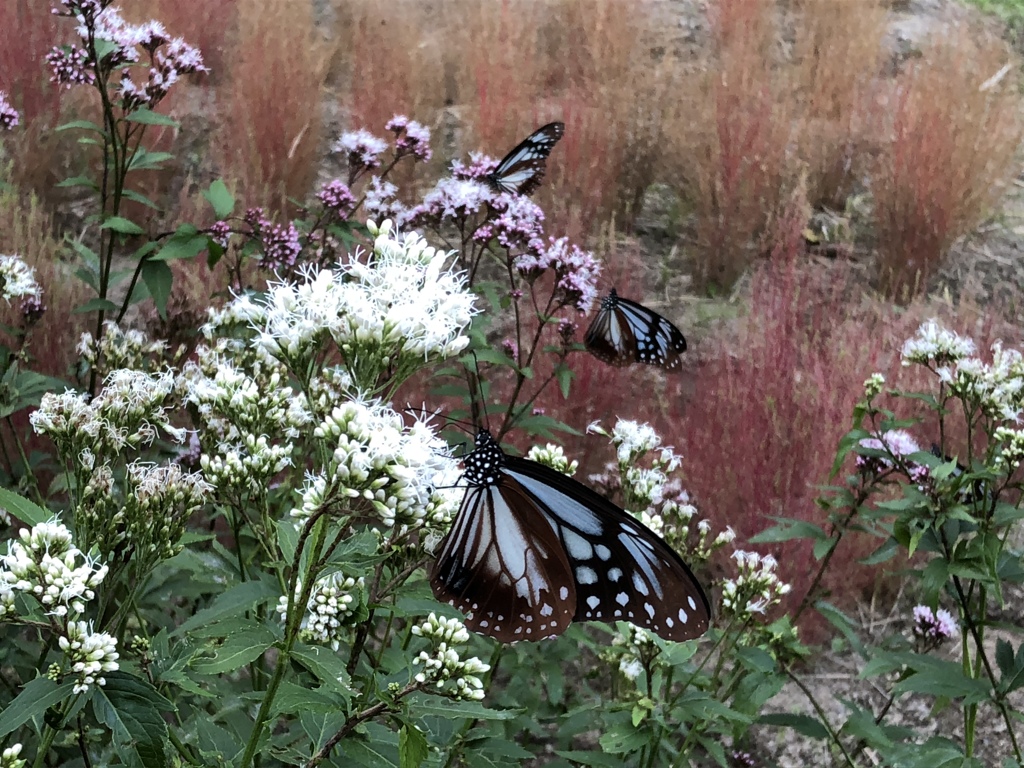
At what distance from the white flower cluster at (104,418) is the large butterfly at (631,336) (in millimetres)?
1578

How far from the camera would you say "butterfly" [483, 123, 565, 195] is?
122 inches

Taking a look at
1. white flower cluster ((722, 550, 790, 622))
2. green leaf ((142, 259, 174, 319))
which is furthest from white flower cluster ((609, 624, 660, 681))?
green leaf ((142, 259, 174, 319))

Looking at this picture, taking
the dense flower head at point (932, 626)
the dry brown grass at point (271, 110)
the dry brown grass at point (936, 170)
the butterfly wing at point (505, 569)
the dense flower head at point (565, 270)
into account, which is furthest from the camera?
the dry brown grass at point (936, 170)

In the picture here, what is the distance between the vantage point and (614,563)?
151 centimetres

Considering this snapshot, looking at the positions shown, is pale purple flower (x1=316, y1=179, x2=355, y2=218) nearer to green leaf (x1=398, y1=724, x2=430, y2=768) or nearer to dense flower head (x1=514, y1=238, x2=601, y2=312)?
dense flower head (x1=514, y1=238, x2=601, y2=312)

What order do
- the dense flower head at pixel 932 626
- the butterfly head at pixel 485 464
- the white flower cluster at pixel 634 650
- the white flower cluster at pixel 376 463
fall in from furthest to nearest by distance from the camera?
the dense flower head at pixel 932 626 → the white flower cluster at pixel 634 650 → the butterfly head at pixel 485 464 → the white flower cluster at pixel 376 463

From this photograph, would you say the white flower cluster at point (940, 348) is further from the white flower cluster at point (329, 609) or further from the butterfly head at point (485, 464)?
the white flower cluster at point (329, 609)

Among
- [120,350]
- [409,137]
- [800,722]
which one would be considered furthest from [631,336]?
[120,350]

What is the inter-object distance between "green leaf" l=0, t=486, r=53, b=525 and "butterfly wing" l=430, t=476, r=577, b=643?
616 millimetres

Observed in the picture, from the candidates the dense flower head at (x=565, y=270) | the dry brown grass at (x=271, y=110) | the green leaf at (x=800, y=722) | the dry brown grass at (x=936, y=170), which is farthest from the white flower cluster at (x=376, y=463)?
the dry brown grass at (x=936, y=170)

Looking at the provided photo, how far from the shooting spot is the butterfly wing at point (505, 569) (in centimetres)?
130

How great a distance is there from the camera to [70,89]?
4586 millimetres

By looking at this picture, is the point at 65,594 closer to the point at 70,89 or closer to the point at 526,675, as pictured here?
the point at 526,675

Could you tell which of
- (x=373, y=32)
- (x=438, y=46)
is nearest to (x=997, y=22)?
(x=438, y=46)
